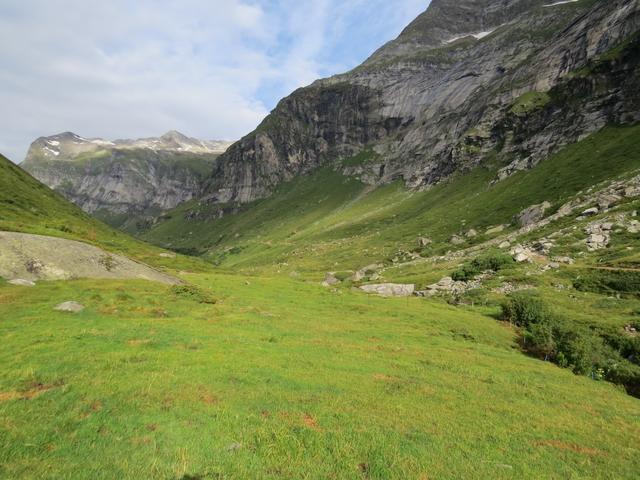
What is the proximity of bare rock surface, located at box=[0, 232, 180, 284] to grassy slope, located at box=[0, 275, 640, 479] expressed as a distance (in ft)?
33.8

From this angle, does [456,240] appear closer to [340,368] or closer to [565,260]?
[565,260]

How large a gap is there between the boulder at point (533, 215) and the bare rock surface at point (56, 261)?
89164mm

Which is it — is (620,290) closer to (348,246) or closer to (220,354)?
(220,354)

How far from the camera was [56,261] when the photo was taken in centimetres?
4647

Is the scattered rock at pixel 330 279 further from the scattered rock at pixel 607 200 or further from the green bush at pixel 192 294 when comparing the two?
the scattered rock at pixel 607 200

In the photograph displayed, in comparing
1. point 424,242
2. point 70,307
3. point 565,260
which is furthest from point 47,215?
point 565,260

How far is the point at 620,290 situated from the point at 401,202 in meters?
154

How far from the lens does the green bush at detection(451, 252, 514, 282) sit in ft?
217

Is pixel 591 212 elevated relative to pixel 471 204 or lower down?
lower down

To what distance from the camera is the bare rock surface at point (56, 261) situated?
4324 centimetres

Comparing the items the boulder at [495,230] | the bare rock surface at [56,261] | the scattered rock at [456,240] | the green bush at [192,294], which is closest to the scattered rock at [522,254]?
the boulder at [495,230]

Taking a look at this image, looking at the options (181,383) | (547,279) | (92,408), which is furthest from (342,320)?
(547,279)

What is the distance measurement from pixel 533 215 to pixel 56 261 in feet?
342

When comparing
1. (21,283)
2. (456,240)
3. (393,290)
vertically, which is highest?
(21,283)
